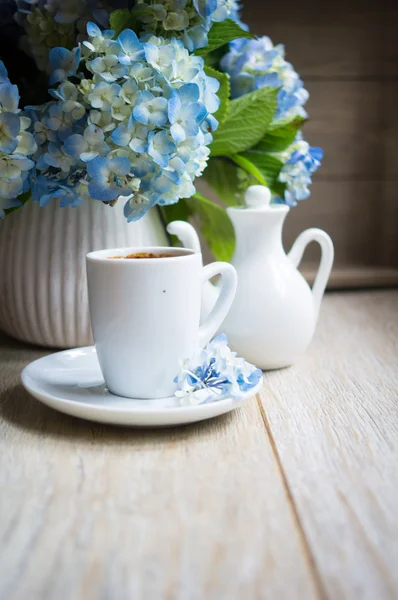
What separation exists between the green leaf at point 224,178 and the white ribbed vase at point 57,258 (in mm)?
115

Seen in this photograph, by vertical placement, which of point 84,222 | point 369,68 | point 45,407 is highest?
point 369,68

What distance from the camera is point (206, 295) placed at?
783 millimetres

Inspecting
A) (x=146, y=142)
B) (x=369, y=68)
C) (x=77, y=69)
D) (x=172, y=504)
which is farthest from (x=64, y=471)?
(x=369, y=68)

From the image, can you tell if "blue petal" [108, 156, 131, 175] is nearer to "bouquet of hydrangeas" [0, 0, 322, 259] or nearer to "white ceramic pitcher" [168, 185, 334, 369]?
"bouquet of hydrangeas" [0, 0, 322, 259]

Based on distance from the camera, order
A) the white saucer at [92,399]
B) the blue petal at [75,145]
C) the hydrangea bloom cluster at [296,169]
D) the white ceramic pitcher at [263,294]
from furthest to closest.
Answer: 1. the hydrangea bloom cluster at [296,169]
2. the white ceramic pitcher at [263,294]
3. the blue petal at [75,145]
4. the white saucer at [92,399]

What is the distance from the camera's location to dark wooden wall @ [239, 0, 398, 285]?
4.10 feet

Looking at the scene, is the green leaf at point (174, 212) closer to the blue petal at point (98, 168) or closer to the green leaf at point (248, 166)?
the green leaf at point (248, 166)

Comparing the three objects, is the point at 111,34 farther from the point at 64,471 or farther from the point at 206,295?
the point at 64,471

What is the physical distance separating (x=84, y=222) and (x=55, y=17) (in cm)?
21

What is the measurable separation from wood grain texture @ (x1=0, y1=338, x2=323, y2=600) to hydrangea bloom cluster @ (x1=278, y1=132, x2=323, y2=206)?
→ 13.4 inches

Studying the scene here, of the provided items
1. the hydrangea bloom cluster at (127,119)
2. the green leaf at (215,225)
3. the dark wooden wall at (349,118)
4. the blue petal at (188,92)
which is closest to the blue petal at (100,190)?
the hydrangea bloom cluster at (127,119)

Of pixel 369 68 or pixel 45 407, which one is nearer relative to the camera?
pixel 45 407

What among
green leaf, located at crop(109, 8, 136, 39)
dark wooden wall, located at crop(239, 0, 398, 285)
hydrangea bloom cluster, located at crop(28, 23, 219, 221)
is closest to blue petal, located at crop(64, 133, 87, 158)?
hydrangea bloom cluster, located at crop(28, 23, 219, 221)

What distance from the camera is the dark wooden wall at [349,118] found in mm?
1250
